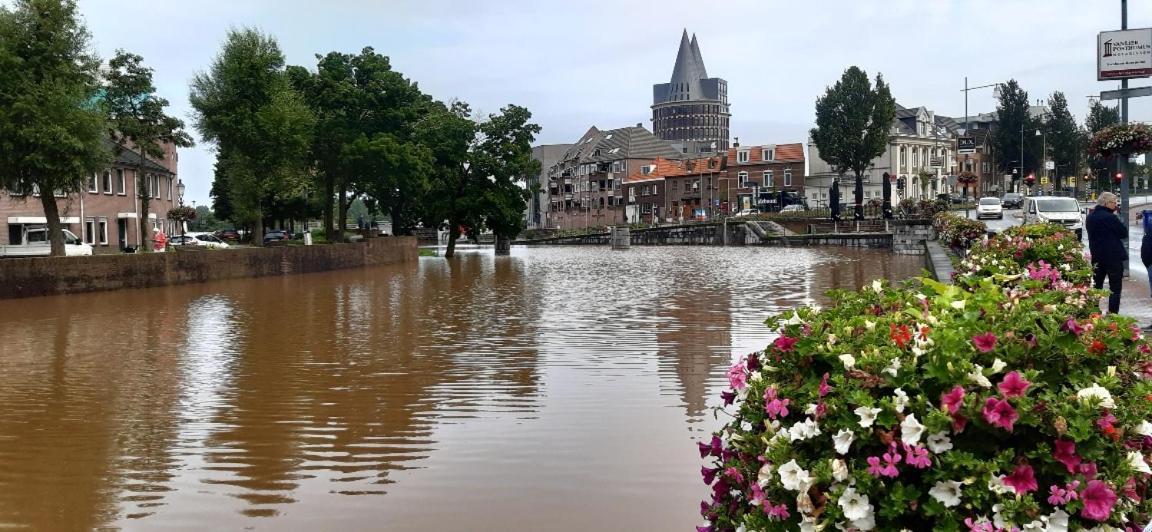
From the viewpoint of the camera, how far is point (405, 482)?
7.25m

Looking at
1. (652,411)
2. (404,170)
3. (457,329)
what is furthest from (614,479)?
(404,170)

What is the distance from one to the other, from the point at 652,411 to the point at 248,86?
125ft

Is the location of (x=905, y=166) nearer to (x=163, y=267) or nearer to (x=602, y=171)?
(x=602, y=171)

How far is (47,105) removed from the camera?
3095 cm

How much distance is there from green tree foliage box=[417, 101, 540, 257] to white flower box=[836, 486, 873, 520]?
56.4 metres

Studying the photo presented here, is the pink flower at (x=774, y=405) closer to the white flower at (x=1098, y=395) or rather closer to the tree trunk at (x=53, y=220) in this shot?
the white flower at (x=1098, y=395)

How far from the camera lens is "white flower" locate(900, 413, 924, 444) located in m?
3.06

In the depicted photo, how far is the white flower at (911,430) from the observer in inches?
120

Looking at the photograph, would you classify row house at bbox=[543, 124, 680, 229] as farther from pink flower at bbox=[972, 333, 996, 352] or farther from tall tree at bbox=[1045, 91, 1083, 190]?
pink flower at bbox=[972, 333, 996, 352]

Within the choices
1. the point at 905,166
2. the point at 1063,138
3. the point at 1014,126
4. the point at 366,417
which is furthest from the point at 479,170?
the point at 1063,138

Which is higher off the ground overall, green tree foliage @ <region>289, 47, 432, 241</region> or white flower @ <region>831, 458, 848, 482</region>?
green tree foliage @ <region>289, 47, 432, 241</region>

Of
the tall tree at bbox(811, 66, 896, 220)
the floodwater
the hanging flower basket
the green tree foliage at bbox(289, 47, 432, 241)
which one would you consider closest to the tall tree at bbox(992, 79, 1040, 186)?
the tall tree at bbox(811, 66, 896, 220)

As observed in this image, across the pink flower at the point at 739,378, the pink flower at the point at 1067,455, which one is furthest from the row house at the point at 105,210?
the pink flower at the point at 1067,455

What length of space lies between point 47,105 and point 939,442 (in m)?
33.4
